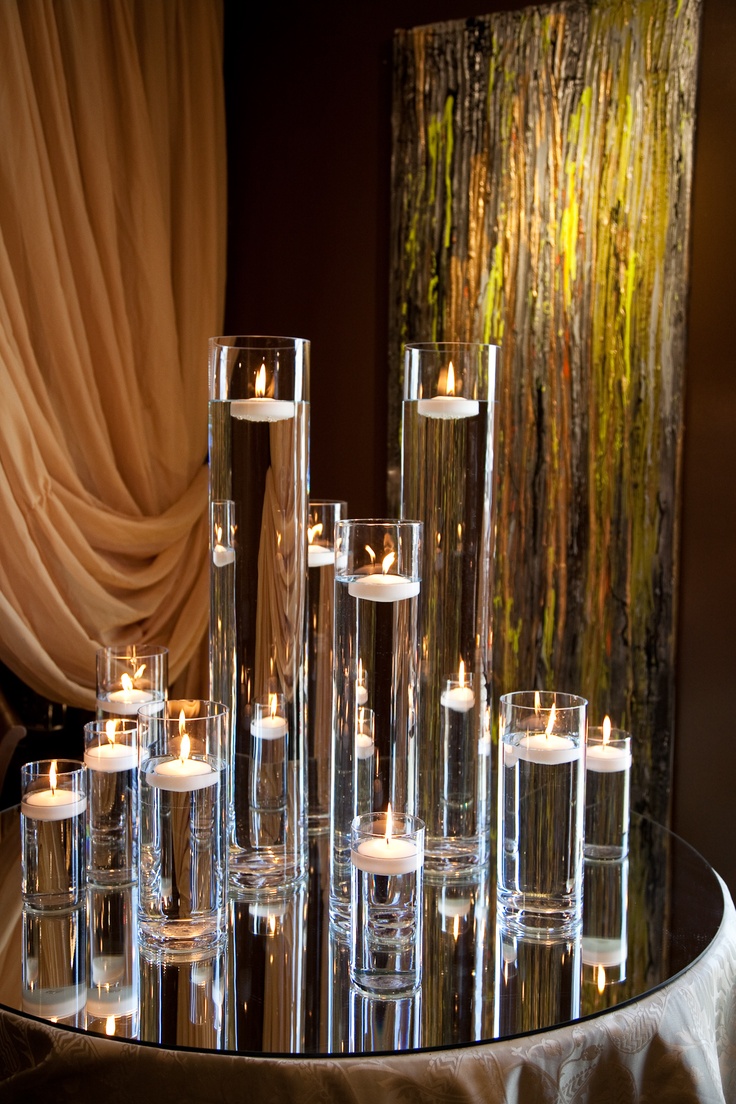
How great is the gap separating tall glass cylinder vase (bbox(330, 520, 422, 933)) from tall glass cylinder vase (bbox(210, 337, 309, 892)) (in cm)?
12

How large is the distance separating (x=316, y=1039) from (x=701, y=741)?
180 cm

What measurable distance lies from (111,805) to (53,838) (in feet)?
0.40

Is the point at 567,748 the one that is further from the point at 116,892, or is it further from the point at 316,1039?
the point at 116,892

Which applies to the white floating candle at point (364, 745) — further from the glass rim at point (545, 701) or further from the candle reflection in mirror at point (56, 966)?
the candle reflection in mirror at point (56, 966)

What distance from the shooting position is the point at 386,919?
3.47 feet

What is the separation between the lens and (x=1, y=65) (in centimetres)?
235

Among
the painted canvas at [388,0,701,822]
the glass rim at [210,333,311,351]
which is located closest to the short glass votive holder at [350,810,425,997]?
the glass rim at [210,333,311,351]

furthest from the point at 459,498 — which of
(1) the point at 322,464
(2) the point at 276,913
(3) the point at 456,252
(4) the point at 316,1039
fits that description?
(1) the point at 322,464

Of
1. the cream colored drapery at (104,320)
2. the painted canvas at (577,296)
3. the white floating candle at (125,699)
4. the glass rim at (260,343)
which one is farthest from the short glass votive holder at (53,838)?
the painted canvas at (577,296)

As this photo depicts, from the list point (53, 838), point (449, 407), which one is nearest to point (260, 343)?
point (449, 407)

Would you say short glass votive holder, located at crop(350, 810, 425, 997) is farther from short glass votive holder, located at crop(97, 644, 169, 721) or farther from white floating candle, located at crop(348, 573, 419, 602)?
short glass votive holder, located at crop(97, 644, 169, 721)

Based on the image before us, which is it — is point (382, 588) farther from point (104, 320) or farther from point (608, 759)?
point (104, 320)

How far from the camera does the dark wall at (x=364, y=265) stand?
8.14 feet

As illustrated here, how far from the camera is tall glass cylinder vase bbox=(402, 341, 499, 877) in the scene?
53.6 inches
